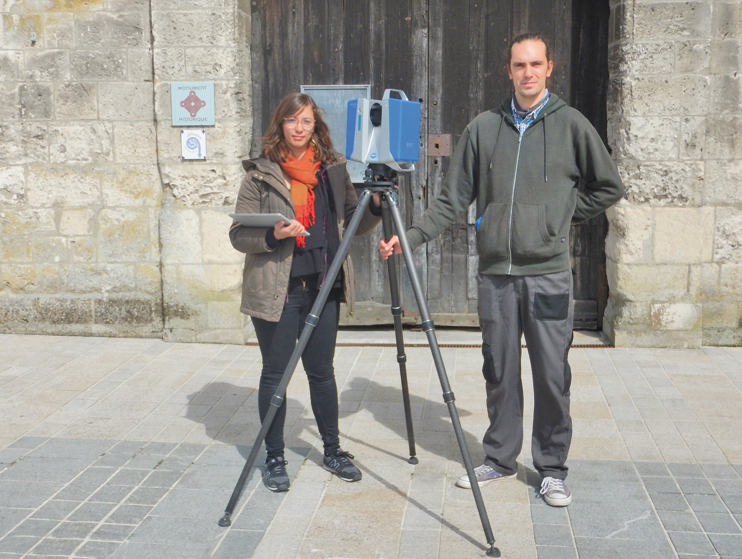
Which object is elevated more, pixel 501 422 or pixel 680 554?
pixel 501 422

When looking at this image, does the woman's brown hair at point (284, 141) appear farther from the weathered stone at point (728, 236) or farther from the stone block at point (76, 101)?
the weathered stone at point (728, 236)

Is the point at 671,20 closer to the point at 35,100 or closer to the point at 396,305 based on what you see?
the point at 396,305

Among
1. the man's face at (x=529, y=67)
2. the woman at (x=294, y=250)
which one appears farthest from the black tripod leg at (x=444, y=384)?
the man's face at (x=529, y=67)

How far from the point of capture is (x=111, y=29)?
5.91 meters

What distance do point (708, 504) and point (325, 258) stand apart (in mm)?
1829

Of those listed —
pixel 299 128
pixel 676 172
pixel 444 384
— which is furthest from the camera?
pixel 676 172

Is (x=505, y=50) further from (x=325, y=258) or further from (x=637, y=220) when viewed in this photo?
(x=325, y=258)

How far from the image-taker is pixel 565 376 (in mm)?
3516

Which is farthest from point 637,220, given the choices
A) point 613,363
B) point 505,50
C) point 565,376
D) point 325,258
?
point 325,258

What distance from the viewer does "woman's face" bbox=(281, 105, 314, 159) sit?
351 centimetres

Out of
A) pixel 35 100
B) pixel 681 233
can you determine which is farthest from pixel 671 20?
pixel 35 100

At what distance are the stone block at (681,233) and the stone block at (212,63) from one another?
298 cm

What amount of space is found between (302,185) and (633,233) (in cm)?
291

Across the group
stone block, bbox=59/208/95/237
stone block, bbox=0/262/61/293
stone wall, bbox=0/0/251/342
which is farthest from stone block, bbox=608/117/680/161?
stone block, bbox=0/262/61/293
